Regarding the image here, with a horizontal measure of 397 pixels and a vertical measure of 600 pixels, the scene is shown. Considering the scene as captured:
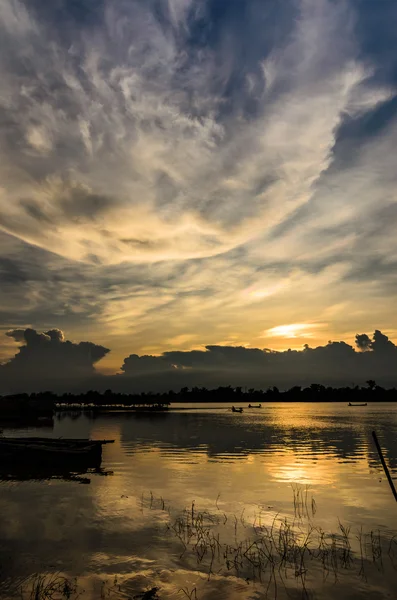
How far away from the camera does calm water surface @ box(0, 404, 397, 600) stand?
12070 millimetres

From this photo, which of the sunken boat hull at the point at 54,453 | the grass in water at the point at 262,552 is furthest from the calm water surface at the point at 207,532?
the sunken boat hull at the point at 54,453

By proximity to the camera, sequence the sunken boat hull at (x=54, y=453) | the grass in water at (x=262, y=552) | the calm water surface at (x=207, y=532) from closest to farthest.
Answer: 1. the grass in water at (x=262, y=552)
2. the calm water surface at (x=207, y=532)
3. the sunken boat hull at (x=54, y=453)

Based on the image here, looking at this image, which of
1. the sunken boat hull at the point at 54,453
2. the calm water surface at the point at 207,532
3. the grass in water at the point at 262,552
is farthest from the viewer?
the sunken boat hull at the point at 54,453

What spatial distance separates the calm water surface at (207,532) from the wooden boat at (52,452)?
9.46 ft

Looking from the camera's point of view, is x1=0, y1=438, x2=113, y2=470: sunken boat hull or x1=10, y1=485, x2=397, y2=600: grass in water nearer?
x1=10, y1=485, x2=397, y2=600: grass in water

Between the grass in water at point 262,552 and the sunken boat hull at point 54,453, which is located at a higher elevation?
the sunken boat hull at point 54,453

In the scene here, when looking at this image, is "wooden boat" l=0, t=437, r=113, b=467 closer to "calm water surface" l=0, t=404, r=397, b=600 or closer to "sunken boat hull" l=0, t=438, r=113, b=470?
"sunken boat hull" l=0, t=438, r=113, b=470

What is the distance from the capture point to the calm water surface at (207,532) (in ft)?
39.6

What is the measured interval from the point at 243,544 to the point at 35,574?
663cm

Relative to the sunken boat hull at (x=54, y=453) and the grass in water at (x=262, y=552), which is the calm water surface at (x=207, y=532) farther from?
the sunken boat hull at (x=54, y=453)

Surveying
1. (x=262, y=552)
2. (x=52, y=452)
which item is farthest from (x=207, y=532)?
(x=52, y=452)

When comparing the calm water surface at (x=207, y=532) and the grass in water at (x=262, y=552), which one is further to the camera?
the calm water surface at (x=207, y=532)

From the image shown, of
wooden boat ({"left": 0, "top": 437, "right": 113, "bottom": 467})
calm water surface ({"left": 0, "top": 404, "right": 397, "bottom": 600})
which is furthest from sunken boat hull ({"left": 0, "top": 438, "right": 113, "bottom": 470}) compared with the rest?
calm water surface ({"left": 0, "top": 404, "right": 397, "bottom": 600})

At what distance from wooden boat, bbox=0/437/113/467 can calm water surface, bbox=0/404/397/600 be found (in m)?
2.88
